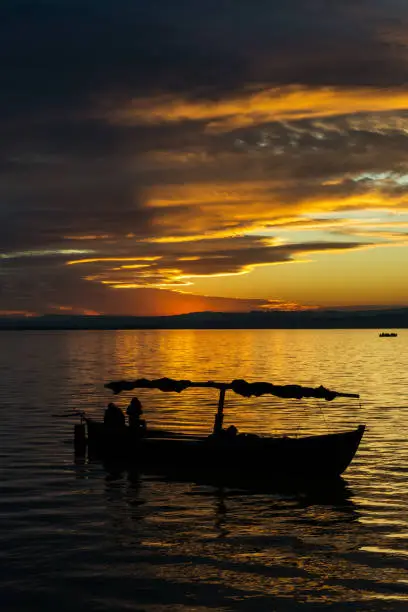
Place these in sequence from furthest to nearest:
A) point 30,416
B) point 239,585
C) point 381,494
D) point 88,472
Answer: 1. point 30,416
2. point 88,472
3. point 381,494
4. point 239,585

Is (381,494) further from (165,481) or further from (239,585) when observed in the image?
(239,585)

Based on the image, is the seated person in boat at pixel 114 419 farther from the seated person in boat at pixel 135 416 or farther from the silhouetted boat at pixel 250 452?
the silhouetted boat at pixel 250 452

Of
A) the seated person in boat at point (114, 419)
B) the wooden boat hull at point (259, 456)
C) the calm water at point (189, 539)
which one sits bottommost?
the calm water at point (189, 539)

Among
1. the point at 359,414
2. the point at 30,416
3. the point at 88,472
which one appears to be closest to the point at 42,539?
Result: the point at 88,472

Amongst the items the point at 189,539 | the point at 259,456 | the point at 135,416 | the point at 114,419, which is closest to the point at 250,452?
the point at 259,456

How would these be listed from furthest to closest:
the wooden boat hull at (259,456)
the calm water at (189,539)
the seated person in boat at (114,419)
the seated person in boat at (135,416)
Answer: the seated person in boat at (114,419) → the seated person in boat at (135,416) → the wooden boat hull at (259,456) → the calm water at (189,539)

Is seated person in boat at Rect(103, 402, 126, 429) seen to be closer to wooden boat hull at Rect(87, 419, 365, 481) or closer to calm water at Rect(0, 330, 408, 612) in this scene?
calm water at Rect(0, 330, 408, 612)

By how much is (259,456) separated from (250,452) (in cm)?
40

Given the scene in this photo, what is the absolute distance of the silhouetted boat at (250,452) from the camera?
31.2 metres

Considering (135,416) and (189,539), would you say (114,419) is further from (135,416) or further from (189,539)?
(189,539)

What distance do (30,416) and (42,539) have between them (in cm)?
3081

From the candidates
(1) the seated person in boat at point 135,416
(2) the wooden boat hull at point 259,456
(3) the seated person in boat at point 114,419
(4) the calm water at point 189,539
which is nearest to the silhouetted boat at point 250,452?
(2) the wooden boat hull at point 259,456

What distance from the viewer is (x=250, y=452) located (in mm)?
31672

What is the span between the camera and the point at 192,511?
26062 millimetres
